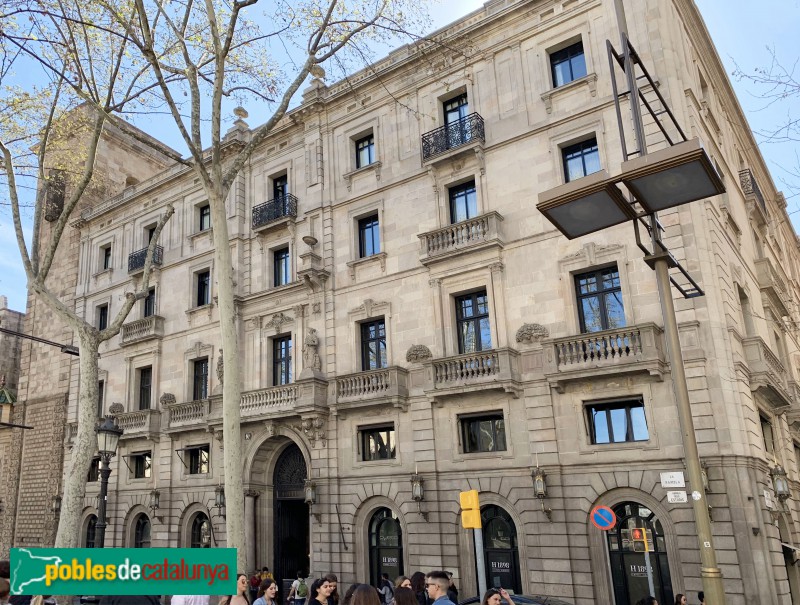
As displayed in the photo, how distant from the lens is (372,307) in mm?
23172

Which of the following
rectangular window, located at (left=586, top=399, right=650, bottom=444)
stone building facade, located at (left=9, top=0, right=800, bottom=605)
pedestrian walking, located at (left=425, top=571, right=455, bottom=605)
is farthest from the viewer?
rectangular window, located at (left=586, top=399, right=650, bottom=444)

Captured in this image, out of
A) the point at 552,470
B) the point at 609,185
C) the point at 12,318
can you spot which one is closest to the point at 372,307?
the point at 552,470

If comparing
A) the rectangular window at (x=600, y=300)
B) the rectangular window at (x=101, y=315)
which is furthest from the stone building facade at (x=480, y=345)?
the rectangular window at (x=101, y=315)

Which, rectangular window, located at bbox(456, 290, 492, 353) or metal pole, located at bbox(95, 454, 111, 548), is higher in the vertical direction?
rectangular window, located at bbox(456, 290, 492, 353)

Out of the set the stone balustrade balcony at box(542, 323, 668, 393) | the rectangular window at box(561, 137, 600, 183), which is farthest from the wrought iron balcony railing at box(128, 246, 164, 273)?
the stone balustrade balcony at box(542, 323, 668, 393)

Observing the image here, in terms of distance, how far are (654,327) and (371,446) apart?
9.99 metres

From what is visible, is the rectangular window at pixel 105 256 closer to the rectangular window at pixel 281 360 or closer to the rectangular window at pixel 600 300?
the rectangular window at pixel 281 360

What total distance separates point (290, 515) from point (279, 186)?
13216 millimetres

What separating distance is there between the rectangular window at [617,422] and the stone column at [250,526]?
41.8 feet

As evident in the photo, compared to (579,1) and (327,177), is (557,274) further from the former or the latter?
(327,177)

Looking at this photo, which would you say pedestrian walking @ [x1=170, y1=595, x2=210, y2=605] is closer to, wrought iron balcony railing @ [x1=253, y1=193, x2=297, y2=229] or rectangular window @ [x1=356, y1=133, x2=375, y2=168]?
wrought iron balcony railing @ [x1=253, y1=193, x2=297, y2=229]

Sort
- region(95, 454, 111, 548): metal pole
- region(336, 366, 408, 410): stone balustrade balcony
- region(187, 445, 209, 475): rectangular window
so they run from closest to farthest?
1. region(95, 454, 111, 548): metal pole
2. region(336, 366, 408, 410): stone balustrade balcony
3. region(187, 445, 209, 475): rectangular window

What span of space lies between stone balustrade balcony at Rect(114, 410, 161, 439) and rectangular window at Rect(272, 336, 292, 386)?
6253 millimetres

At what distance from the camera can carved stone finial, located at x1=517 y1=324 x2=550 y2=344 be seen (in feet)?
63.8
